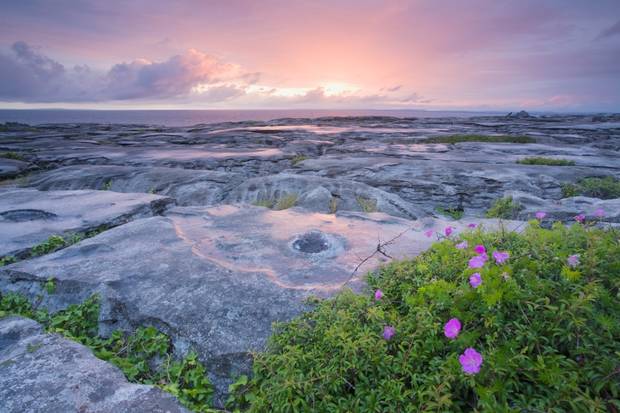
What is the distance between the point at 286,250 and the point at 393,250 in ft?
3.98

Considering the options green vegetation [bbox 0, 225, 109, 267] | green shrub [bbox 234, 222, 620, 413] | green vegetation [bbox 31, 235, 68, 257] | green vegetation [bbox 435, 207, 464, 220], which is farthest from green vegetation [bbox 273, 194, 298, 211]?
green shrub [bbox 234, 222, 620, 413]

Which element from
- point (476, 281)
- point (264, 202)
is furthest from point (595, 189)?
point (476, 281)

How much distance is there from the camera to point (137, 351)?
2818 millimetres

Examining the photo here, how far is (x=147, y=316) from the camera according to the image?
2.97 m

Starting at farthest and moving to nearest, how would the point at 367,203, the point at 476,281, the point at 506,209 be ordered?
the point at 367,203, the point at 506,209, the point at 476,281

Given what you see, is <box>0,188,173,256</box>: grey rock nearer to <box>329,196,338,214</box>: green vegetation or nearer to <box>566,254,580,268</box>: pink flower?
<box>329,196,338,214</box>: green vegetation

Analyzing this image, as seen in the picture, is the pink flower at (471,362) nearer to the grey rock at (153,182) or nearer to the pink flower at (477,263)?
the pink flower at (477,263)

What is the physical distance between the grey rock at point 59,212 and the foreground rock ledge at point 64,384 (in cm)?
253

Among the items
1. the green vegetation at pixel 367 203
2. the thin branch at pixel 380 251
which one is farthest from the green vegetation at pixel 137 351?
the green vegetation at pixel 367 203

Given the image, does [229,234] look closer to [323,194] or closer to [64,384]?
[64,384]

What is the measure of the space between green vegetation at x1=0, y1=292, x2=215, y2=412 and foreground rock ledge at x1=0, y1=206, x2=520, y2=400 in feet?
0.28

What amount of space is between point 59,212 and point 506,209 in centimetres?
788

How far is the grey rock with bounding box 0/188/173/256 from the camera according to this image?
486cm

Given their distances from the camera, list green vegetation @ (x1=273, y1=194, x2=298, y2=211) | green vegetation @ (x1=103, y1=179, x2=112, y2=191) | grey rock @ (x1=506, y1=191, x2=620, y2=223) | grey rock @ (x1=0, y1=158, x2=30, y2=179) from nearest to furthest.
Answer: grey rock @ (x1=506, y1=191, x2=620, y2=223)
green vegetation @ (x1=273, y1=194, x2=298, y2=211)
green vegetation @ (x1=103, y1=179, x2=112, y2=191)
grey rock @ (x1=0, y1=158, x2=30, y2=179)
